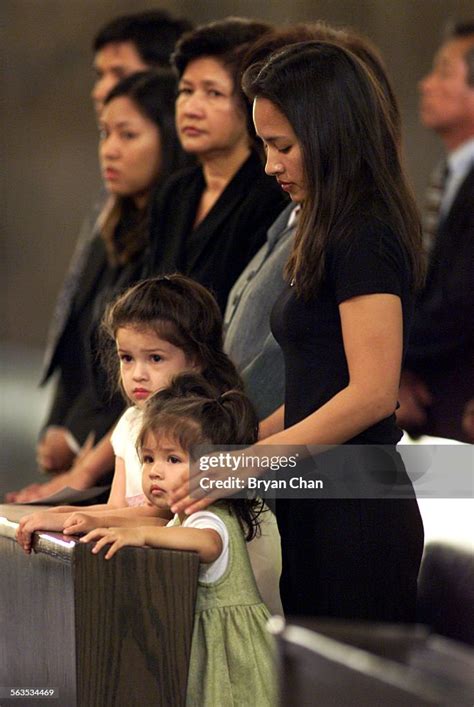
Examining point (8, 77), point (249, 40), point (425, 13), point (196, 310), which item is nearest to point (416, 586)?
point (196, 310)

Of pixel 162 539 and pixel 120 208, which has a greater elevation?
pixel 120 208

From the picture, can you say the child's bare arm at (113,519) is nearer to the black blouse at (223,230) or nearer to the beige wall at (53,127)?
the black blouse at (223,230)

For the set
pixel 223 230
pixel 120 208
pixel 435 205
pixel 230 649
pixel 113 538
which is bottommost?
pixel 230 649

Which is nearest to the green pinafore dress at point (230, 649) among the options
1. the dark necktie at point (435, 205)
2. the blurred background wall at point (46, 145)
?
the dark necktie at point (435, 205)

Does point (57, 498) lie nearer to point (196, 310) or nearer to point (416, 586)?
point (196, 310)

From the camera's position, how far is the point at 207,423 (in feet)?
6.08

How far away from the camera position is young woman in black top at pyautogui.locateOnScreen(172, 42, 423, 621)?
1.75 metres

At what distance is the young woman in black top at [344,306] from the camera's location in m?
1.75

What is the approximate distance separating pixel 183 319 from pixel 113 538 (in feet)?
1.35

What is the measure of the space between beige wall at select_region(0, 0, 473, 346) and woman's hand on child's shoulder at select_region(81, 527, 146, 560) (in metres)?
2.66

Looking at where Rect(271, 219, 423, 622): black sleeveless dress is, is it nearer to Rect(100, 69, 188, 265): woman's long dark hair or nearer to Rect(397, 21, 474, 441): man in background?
Rect(397, 21, 474, 441): man in background

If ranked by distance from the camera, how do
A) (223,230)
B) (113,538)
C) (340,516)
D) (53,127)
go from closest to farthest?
(113,538) → (340,516) → (223,230) → (53,127)

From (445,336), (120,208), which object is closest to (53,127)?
(120,208)

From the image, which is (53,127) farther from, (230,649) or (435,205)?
(230,649)
